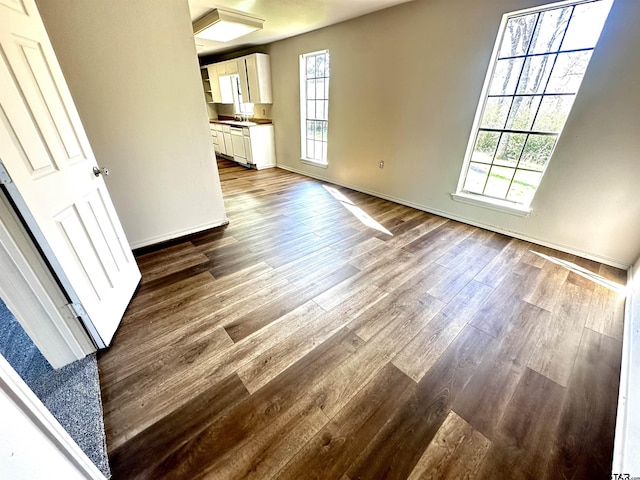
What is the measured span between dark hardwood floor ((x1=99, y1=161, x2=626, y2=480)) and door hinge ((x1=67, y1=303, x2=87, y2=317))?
0.30 m

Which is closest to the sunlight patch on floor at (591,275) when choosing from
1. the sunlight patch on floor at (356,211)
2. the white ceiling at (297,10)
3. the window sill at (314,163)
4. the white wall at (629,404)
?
the white wall at (629,404)

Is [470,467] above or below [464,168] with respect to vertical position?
below

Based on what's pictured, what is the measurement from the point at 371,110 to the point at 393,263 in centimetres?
250

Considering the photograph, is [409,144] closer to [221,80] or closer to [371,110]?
[371,110]

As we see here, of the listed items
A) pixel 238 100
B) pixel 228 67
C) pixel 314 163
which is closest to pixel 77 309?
pixel 314 163

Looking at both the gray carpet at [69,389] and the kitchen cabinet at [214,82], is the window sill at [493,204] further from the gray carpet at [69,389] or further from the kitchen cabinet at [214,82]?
the kitchen cabinet at [214,82]

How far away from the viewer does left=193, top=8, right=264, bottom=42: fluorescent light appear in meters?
3.17

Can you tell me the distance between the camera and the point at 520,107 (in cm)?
263

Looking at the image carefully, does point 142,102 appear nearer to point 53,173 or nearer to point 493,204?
point 53,173

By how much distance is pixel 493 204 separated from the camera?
2.99m

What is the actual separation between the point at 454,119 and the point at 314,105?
2.59 meters

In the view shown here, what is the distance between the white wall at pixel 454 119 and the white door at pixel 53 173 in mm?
3313

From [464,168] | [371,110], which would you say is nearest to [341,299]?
[464,168]

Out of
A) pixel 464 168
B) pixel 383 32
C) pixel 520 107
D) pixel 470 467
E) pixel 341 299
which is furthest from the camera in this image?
pixel 383 32
